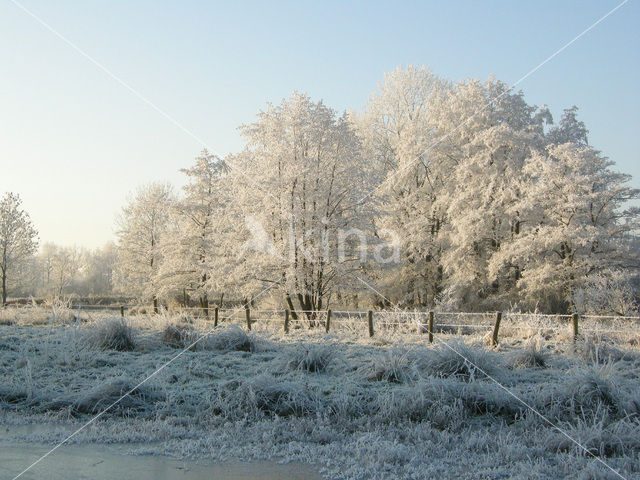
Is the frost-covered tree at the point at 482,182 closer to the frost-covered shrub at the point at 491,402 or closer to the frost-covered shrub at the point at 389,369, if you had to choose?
the frost-covered shrub at the point at 389,369

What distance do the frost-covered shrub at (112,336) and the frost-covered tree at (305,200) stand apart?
34.8 ft

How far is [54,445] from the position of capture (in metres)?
6.03

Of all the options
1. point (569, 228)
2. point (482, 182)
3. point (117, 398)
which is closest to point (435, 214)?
point (482, 182)

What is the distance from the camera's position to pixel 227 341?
12781mm

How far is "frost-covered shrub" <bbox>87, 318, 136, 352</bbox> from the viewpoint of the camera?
12.0 m

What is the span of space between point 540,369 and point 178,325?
9044 millimetres

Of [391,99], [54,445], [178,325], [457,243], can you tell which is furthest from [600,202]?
[54,445]

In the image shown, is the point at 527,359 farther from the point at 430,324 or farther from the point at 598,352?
the point at 430,324

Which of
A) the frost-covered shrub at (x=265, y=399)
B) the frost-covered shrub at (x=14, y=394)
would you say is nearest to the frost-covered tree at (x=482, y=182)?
the frost-covered shrub at (x=265, y=399)

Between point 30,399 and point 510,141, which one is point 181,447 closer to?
point 30,399

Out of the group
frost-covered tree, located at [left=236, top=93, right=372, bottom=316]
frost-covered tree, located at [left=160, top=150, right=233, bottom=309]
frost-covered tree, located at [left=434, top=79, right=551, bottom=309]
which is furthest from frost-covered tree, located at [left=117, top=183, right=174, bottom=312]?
frost-covered tree, located at [left=434, top=79, right=551, bottom=309]

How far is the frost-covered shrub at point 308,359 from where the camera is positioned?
9.91 m

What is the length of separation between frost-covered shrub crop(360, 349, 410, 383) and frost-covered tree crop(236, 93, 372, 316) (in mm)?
13250

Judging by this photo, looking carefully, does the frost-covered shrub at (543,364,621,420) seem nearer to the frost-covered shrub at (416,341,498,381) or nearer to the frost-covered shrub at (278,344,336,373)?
the frost-covered shrub at (416,341,498,381)
